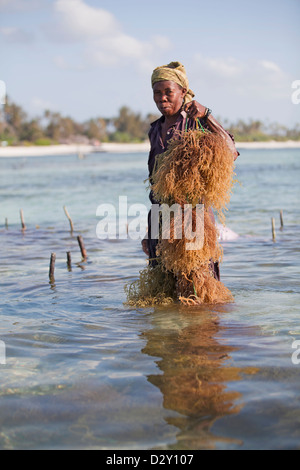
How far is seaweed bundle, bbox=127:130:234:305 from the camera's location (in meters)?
4.83

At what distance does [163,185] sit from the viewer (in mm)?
4918

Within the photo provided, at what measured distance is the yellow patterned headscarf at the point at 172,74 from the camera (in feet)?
16.7

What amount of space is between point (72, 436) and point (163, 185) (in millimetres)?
2300

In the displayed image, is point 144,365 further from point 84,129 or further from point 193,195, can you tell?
point 84,129

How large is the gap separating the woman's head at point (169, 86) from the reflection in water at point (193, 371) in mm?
1939

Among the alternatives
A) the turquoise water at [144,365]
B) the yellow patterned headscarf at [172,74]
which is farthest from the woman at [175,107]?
the turquoise water at [144,365]

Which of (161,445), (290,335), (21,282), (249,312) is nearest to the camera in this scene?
(161,445)

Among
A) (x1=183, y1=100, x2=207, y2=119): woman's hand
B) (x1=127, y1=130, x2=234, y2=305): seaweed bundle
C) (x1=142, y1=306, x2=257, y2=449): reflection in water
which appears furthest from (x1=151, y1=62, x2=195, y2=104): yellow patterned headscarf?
(x1=142, y1=306, x2=257, y2=449): reflection in water

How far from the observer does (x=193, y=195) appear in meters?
4.96

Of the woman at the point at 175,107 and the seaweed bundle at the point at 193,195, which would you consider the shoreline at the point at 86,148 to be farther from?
the seaweed bundle at the point at 193,195

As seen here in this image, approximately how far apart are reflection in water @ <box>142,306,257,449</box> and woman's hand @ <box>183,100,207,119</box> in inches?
71.8

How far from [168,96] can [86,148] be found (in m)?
127

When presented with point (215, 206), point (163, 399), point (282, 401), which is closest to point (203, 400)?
point (163, 399)

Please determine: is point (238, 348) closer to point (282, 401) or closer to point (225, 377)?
point (225, 377)
